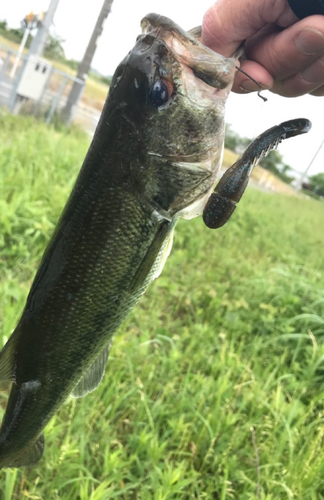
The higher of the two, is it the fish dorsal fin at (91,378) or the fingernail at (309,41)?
the fingernail at (309,41)

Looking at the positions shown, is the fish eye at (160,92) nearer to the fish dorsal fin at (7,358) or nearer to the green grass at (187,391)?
the fish dorsal fin at (7,358)

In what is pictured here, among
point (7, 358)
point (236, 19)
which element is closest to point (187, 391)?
point (7, 358)

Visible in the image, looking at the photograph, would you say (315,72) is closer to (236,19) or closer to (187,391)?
(236,19)

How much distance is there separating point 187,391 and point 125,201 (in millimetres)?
1890

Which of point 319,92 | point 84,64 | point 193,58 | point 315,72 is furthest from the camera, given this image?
point 84,64

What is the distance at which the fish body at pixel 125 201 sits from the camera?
136 centimetres

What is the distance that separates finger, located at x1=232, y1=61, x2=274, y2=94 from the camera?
1611mm

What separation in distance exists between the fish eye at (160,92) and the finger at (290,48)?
50cm

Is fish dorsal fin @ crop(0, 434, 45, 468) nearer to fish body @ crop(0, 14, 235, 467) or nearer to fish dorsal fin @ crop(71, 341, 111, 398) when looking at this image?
fish body @ crop(0, 14, 235, 467)

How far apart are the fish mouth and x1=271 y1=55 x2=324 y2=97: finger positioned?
0.52m

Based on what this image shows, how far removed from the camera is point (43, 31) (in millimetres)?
10219

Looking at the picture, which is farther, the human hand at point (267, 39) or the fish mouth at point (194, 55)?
the human hand at point (267, 39)

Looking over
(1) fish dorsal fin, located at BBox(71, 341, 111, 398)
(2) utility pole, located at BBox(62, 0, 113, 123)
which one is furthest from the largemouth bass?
(2) utility pole, located at BBox(62, 0, 113, 123)

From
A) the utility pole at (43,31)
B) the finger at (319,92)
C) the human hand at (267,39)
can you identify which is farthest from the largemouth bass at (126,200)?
the utility pole at (43,31)
